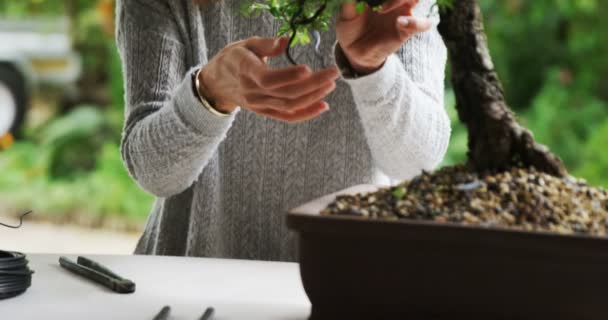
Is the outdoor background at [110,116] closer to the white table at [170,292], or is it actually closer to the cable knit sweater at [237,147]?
the cable knit sweater at [237,147]

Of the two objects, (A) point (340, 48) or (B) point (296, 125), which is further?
(B) point (296, 125)

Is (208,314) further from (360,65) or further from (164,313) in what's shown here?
(360,65)

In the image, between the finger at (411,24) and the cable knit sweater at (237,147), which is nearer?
the finger at (411,24)

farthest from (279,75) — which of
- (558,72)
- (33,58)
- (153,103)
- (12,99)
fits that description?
(33,58)

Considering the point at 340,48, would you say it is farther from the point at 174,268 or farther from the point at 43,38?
the point at 43,38

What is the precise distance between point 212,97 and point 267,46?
0.24 m

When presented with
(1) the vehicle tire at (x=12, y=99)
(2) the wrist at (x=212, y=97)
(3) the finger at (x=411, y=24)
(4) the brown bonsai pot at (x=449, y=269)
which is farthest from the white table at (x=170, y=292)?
(1) the vehicle tire at (x=12, y=99)

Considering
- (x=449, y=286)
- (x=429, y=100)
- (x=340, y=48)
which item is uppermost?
(x=340, y=48)

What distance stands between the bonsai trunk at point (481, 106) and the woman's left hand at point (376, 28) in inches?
1.8

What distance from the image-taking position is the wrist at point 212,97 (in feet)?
4.40

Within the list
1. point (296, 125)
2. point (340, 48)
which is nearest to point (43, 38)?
point (296, 125)

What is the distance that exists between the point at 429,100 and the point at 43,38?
4.55 metres

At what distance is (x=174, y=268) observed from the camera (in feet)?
4.24

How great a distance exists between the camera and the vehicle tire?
17.5 feet
